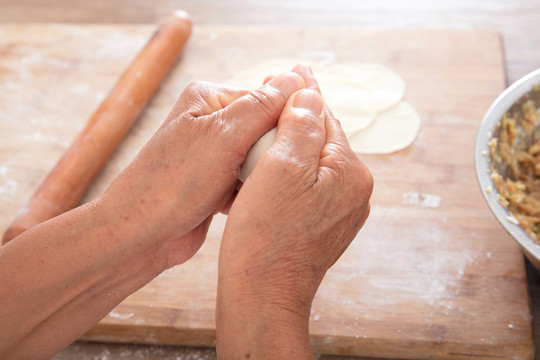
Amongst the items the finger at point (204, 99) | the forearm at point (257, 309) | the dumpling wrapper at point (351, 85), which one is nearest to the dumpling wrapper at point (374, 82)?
the dumpling wrapper at point (351, 85)

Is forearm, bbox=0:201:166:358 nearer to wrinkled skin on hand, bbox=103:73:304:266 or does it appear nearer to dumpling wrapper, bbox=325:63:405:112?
wrinkled skin on hand, bbox=103:73:304:266

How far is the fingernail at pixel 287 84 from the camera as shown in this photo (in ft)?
4.47

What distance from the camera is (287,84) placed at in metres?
1.37

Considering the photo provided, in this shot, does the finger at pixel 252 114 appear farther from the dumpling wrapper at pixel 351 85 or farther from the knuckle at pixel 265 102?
the dumpling wrapper at pixel 351 85

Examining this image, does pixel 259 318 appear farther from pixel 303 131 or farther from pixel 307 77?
pixel 307 77

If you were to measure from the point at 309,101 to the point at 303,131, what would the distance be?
0.11 meters

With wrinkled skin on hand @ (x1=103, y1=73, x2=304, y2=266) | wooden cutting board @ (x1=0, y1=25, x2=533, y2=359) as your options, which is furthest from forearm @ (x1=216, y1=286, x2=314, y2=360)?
wooden cutting board @ (x1=0, y1=25, x2=533, y2=359)

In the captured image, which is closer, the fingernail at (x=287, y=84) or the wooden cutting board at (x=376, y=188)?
the fingernail at (x=287, y=84)

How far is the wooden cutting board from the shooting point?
61.1 inches

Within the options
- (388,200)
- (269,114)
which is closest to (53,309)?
(269,114)

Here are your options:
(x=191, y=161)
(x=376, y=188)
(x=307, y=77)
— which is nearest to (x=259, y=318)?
(x=191, y=161)

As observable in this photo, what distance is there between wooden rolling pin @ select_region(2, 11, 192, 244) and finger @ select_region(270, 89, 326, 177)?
0.97 m

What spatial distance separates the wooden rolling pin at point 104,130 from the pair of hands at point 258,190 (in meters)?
0.61

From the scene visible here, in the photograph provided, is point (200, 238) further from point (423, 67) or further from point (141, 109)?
point (423, 67)
